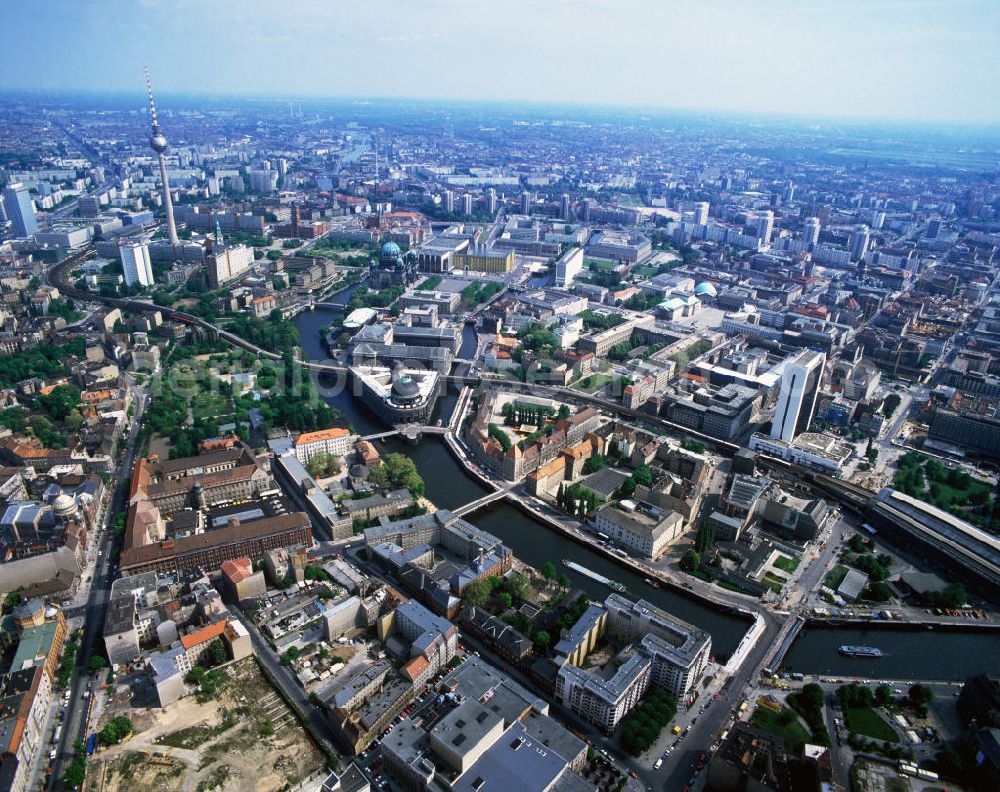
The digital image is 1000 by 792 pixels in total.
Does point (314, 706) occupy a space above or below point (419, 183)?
below

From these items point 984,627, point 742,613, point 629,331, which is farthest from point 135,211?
point 984,627

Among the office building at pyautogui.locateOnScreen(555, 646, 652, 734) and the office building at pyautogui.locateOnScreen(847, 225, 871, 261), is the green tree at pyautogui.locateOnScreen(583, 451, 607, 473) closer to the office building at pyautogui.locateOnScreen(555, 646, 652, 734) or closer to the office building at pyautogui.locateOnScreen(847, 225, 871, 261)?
the office building at pyautogui.locateOnScreen(555, 646, 652, 734)

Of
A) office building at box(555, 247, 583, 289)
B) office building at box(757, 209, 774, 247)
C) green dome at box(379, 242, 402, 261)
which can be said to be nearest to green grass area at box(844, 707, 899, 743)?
office building at box(555, 247, 583, 289)

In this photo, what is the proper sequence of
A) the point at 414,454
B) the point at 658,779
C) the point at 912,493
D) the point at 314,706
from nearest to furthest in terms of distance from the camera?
the point at 658,779 → the point at 314,706 → the point at 912,493 → the point at 414,454

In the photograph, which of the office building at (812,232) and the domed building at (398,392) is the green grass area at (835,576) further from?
the office building at (812,232)

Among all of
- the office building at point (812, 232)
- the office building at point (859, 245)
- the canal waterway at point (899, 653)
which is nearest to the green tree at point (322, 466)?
the canal waterway at point (899, 653)

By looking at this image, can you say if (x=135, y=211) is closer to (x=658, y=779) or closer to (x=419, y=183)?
(x=419, y=183)

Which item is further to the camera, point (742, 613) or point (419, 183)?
point (419, 183)
